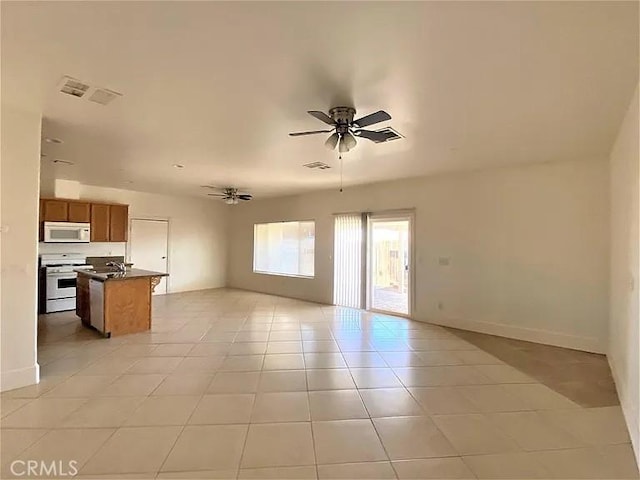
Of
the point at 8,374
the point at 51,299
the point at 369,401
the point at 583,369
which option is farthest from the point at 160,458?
the point at 51,299

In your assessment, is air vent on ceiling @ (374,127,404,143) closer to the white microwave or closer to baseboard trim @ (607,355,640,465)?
baseboard trim @ (607,355,640,465)

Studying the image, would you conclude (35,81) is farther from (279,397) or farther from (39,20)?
(279,397)

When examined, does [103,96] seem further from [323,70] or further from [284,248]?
[284,248]

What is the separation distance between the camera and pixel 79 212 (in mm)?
6656

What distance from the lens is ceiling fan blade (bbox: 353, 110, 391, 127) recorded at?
8.63 ft

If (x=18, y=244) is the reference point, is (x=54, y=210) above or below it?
above

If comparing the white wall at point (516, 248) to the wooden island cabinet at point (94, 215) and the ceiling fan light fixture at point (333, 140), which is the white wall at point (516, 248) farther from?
the wooden island cabinet at point (94, 215)

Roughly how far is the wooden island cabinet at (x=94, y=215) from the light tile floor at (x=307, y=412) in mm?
2771

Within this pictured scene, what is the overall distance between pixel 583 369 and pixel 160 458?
14.0 feet

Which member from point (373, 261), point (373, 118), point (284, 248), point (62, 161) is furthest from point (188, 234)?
point (373, 118)

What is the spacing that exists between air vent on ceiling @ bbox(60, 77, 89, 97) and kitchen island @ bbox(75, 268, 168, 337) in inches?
112

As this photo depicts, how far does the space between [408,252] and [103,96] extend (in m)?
5.06

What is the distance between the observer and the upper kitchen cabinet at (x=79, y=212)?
6.56 meters

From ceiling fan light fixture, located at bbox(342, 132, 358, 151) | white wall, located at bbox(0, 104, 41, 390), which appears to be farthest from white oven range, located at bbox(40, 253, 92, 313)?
ceiling fan light fixture, located at bbox(342, 132, 358, 151)
